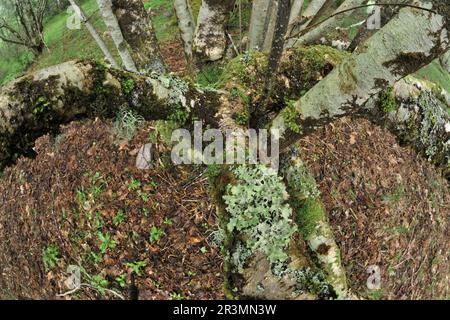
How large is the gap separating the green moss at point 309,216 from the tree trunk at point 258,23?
167cm

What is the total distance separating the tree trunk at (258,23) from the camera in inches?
160

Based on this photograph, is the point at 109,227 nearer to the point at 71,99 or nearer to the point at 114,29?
the point at 114,29

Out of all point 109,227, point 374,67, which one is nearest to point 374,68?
point 374,67

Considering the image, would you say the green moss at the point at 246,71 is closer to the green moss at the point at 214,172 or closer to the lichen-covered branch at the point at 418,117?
the green moss at the point at 214,172

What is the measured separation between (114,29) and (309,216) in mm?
2658

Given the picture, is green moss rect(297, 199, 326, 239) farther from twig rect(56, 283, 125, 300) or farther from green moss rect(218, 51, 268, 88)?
twig rect(56, 283, 125, 300)

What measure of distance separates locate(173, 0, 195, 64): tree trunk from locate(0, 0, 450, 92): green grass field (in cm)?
166

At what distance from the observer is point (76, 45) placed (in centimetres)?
1061

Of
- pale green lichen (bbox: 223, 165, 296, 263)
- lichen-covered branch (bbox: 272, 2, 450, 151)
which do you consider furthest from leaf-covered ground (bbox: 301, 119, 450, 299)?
pale green lichen (bbox: 223, 165, 296, 263)

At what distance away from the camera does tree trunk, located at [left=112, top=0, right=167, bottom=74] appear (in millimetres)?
3982

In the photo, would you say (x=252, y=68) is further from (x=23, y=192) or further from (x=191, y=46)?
(x=23, y=192)

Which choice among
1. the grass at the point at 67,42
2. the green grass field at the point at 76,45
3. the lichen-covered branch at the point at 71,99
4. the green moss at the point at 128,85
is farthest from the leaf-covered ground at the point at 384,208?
the grass at the point at 67,42

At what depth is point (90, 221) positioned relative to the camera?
4.45 meters
